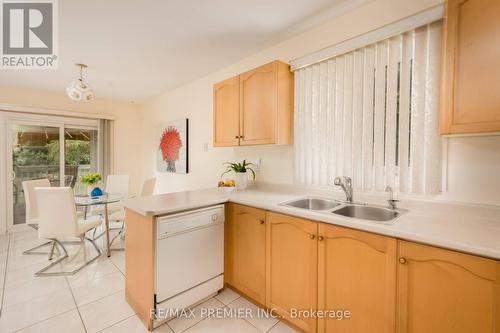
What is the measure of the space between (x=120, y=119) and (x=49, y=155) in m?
1.33

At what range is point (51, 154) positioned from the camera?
391 cm

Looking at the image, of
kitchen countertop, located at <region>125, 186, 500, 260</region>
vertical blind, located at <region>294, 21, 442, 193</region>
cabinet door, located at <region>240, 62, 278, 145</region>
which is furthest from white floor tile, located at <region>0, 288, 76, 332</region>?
vertical blind, located at <region>294, 21, 442, 193</region>

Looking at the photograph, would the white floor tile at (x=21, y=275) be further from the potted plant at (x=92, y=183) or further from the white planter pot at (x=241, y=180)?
the white planter pot at (x=241, y=180)

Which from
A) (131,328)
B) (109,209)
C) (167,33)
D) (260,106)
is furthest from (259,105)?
(109,209)

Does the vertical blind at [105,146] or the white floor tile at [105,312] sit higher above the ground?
the vertical blind at [105,146]

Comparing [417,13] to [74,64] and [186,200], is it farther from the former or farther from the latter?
[74,64]

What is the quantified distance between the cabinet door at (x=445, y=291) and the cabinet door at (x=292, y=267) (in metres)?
0.47

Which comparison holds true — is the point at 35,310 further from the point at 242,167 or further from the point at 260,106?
the point at 260,106

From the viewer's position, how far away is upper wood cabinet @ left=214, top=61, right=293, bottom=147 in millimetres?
2021

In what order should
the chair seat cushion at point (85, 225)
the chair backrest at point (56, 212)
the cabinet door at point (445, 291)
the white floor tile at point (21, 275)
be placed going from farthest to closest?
the chair seat cushion at point (85, 225) < the chair backrest at point (56, 212) < the white floor tile at point (21, 275) < the cabinet door at point (445, 291)

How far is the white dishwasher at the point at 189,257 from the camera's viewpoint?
1576 mm

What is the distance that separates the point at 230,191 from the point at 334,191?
3.18 ft

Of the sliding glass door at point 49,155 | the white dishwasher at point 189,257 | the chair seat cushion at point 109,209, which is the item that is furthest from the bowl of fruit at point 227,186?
the sliding glass door at point 49,155

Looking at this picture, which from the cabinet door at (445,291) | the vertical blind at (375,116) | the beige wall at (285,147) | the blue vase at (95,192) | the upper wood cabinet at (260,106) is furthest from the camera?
the blue vase at (95,192)
